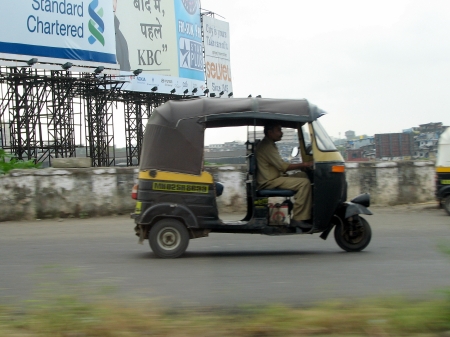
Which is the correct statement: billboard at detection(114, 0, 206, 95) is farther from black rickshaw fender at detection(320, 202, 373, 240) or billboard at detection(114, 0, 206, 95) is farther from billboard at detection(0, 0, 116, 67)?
black rickshaw fender at detection(320, 202, 373, 240)

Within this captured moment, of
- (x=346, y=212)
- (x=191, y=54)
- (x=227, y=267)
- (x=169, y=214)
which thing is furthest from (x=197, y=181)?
(x=191, y=54)

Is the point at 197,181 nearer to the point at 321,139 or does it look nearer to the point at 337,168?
the point at 321,139

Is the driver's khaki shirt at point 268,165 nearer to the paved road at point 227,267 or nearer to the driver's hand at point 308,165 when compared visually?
the driver's hand at point 308,165

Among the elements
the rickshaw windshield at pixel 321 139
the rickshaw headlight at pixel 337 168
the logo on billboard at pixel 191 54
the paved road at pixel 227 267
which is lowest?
the paved road at pixel 227 267

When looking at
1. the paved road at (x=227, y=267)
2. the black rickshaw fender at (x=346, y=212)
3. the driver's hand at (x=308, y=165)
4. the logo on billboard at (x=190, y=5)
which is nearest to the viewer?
the paved road at (x=227, y=267)

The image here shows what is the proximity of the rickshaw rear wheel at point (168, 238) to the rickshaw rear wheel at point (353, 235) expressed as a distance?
2163mm

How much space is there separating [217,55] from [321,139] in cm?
4082

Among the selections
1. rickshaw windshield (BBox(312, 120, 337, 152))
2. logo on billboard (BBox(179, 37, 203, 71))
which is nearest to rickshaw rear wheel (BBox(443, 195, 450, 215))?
rickshaw windshield (BBox(312, 120, 337, 152))

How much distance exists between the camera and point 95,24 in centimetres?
2830

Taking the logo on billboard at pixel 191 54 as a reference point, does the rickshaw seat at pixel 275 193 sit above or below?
below

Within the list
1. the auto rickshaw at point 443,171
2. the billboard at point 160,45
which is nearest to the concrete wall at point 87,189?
the auto rickshaw at point 443,171

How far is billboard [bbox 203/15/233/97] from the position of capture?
47.1 metres

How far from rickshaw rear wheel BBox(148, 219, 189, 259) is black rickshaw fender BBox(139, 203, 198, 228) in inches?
3.5

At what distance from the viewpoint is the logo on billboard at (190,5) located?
42.9m
